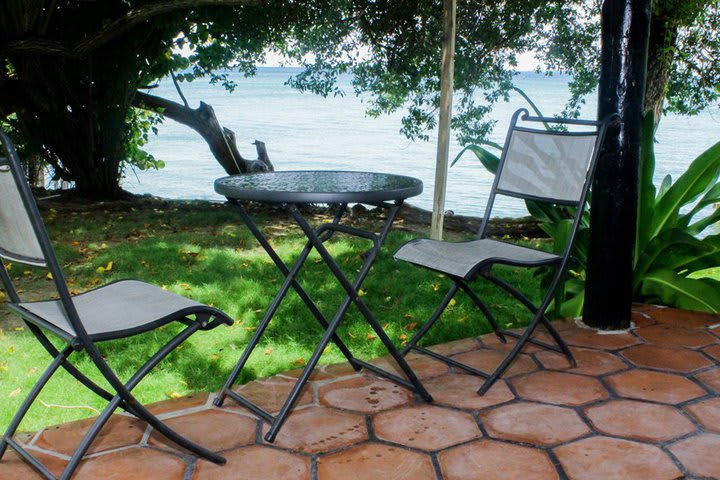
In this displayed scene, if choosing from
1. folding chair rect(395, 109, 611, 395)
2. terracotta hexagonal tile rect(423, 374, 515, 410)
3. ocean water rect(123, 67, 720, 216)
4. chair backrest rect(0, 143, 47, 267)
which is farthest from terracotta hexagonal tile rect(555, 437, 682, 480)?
ocean water rect(123, 67, 720, 216)

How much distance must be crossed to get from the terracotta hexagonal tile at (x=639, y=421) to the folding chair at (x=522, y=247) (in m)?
0.41

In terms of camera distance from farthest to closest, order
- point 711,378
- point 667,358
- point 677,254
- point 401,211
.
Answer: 1. point 401,211
2. point 677,254
3. point 667,358
4. point 711,378

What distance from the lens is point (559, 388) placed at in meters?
2.93

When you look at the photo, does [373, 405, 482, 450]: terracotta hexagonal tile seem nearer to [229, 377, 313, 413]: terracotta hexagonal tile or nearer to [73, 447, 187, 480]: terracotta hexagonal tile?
[229, 377, 313, 413]: terracotta hexagonal tile

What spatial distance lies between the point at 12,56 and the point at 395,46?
407cm

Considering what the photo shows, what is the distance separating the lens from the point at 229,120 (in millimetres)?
37000

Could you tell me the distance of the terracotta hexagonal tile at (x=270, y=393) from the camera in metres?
2.81

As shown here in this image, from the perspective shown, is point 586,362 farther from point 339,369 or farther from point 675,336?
point 339,369

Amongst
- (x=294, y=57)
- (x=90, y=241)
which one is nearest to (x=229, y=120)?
(x=294, y=57)

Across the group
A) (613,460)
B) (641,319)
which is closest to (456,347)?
(641,319)

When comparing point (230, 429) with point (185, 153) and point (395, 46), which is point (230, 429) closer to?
point (395, 46)

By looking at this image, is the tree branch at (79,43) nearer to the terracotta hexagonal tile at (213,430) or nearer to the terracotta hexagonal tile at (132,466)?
the terracotta hexagonal tile at (213,430)

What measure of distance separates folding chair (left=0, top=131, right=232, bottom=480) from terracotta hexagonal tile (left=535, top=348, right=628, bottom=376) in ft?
5.14

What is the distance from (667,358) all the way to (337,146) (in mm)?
25640
